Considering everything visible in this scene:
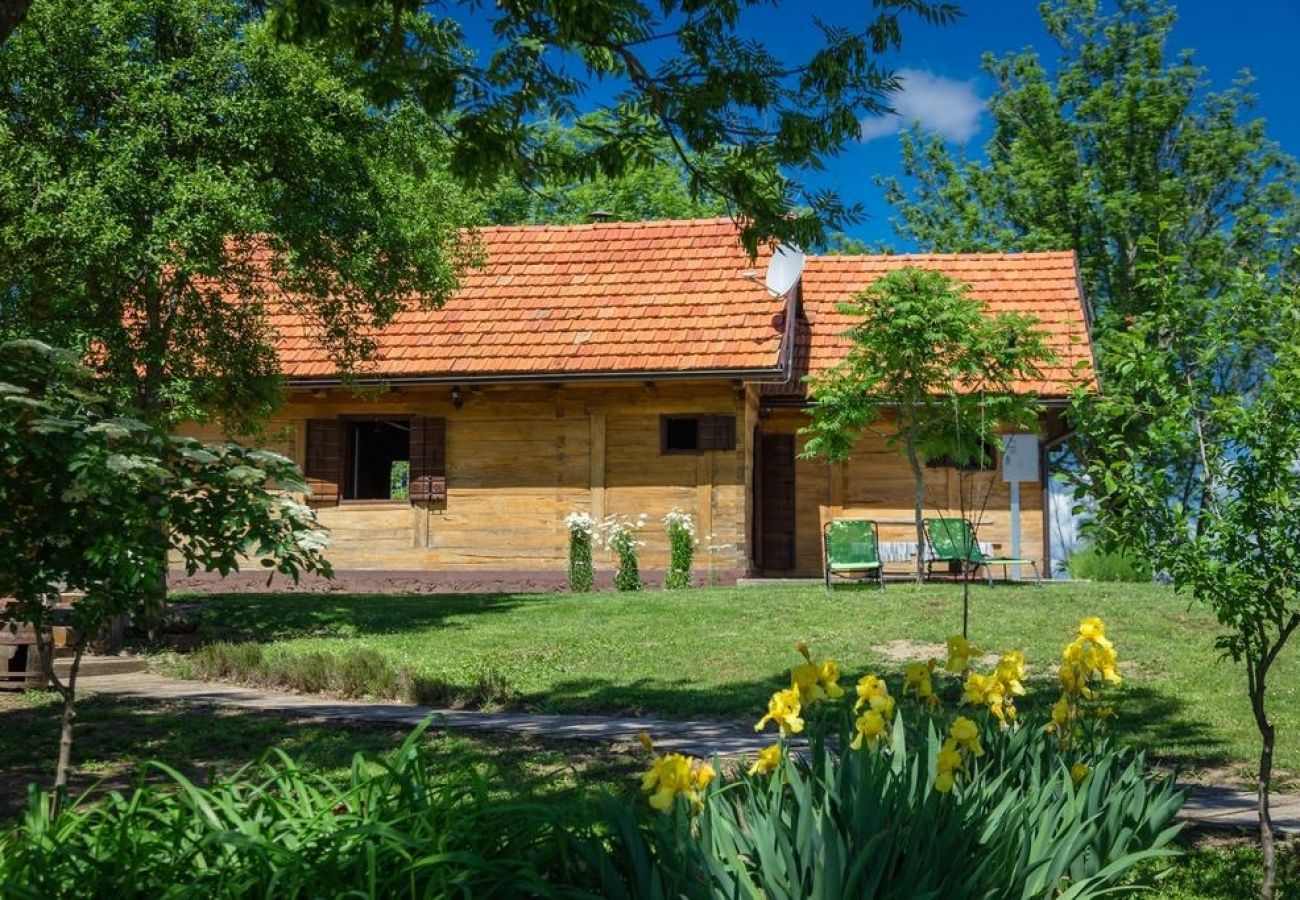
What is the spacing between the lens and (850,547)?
634 inches

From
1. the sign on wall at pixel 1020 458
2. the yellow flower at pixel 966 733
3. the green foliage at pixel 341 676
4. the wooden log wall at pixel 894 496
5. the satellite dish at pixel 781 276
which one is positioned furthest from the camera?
the satellite dish at pixel 781 276

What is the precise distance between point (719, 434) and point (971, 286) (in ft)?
15.9

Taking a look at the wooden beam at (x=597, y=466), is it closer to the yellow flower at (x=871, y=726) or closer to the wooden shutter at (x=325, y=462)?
the wooden shutter at (x=325, y=462)

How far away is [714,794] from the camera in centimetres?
388

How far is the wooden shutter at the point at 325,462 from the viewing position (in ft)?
66.1

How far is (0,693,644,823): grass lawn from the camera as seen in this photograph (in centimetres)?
696

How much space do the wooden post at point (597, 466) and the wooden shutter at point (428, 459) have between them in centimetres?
232

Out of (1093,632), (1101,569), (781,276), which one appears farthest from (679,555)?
(1093,632)

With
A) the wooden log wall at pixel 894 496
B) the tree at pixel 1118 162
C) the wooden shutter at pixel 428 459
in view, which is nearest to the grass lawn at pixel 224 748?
the wooden shutter at pixel 428 459

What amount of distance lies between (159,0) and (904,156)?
26.5m

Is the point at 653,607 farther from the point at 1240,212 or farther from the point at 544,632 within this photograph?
the point at 1240,212

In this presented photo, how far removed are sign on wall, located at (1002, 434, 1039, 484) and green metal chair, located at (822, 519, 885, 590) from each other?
12.0 feet

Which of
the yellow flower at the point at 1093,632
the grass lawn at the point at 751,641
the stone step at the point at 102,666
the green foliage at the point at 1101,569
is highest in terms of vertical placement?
the yellow flower at the point at 1093,632

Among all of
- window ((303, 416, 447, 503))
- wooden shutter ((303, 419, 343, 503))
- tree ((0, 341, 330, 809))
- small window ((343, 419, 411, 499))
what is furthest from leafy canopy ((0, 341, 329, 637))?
small window ((343, 419, 411, 499))
